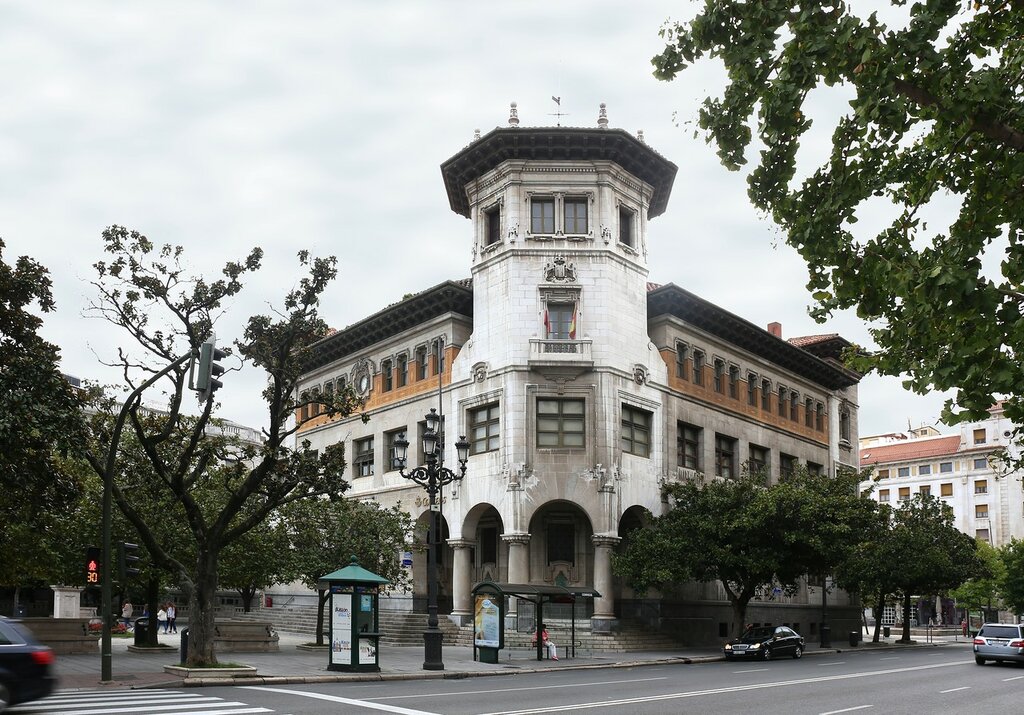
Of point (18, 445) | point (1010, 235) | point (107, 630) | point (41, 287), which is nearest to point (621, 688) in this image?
point (107, 630)

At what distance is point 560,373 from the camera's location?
40625 mm

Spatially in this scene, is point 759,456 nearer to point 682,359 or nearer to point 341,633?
point 682,359

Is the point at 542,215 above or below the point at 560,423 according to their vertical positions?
above

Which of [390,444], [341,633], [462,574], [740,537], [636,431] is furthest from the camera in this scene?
[390,444]

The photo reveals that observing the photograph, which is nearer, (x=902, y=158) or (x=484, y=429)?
(x=902, y=158)

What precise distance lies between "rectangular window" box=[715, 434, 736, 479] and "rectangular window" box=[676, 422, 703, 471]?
5.73 ft

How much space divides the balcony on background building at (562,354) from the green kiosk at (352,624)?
1632 centimetres

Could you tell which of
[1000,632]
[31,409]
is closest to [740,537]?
[1000,632]

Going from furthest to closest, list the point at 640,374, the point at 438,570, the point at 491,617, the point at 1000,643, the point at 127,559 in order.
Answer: the point at 438,570 < the point at 640,374 < the point at 1000,643 < the point at 491,617 < the point at 127,559

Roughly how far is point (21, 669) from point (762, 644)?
28329 mm

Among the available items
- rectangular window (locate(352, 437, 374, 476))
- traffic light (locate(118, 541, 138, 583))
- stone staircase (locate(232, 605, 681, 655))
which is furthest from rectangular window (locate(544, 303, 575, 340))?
traffic light (locate(118, 541, 138, 583))

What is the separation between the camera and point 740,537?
38.7 metres

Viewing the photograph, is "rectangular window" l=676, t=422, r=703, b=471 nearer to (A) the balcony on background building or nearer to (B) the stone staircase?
(A) the balcony on background building

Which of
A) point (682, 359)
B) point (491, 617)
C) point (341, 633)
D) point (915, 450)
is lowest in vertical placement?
point (491, 617)
